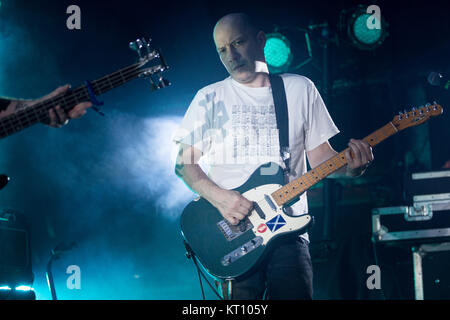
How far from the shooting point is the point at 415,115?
3070 mm

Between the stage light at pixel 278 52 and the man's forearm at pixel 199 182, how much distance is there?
1963mm

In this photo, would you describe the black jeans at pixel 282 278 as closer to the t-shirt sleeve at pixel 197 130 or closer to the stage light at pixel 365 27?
the t-shirt sleeve at pixel 197 130

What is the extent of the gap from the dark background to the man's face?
153 cm

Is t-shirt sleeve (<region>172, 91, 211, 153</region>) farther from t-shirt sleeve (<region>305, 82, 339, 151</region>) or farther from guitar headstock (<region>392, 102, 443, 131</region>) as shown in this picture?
guitar headstock (<region>392, 102, 443, 131</region>)

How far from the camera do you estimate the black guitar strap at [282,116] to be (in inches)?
116

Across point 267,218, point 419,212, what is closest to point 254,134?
point 267,218

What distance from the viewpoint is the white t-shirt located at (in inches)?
117

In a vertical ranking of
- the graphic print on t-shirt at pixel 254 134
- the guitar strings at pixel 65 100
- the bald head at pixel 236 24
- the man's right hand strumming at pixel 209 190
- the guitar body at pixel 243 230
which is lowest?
the guitar body at pixel 243 230

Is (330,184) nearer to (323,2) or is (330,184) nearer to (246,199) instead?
(246,199)

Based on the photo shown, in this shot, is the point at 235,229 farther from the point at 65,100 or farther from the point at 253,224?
the point at 65,100

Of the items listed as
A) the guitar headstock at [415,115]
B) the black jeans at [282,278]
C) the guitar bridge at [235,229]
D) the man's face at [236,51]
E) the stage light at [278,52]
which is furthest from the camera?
the stage light at [278,52]

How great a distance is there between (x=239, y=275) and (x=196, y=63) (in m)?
2.97

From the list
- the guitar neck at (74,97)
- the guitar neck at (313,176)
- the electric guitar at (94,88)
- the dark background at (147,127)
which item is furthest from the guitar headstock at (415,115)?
the guitar neck at (74,97)
